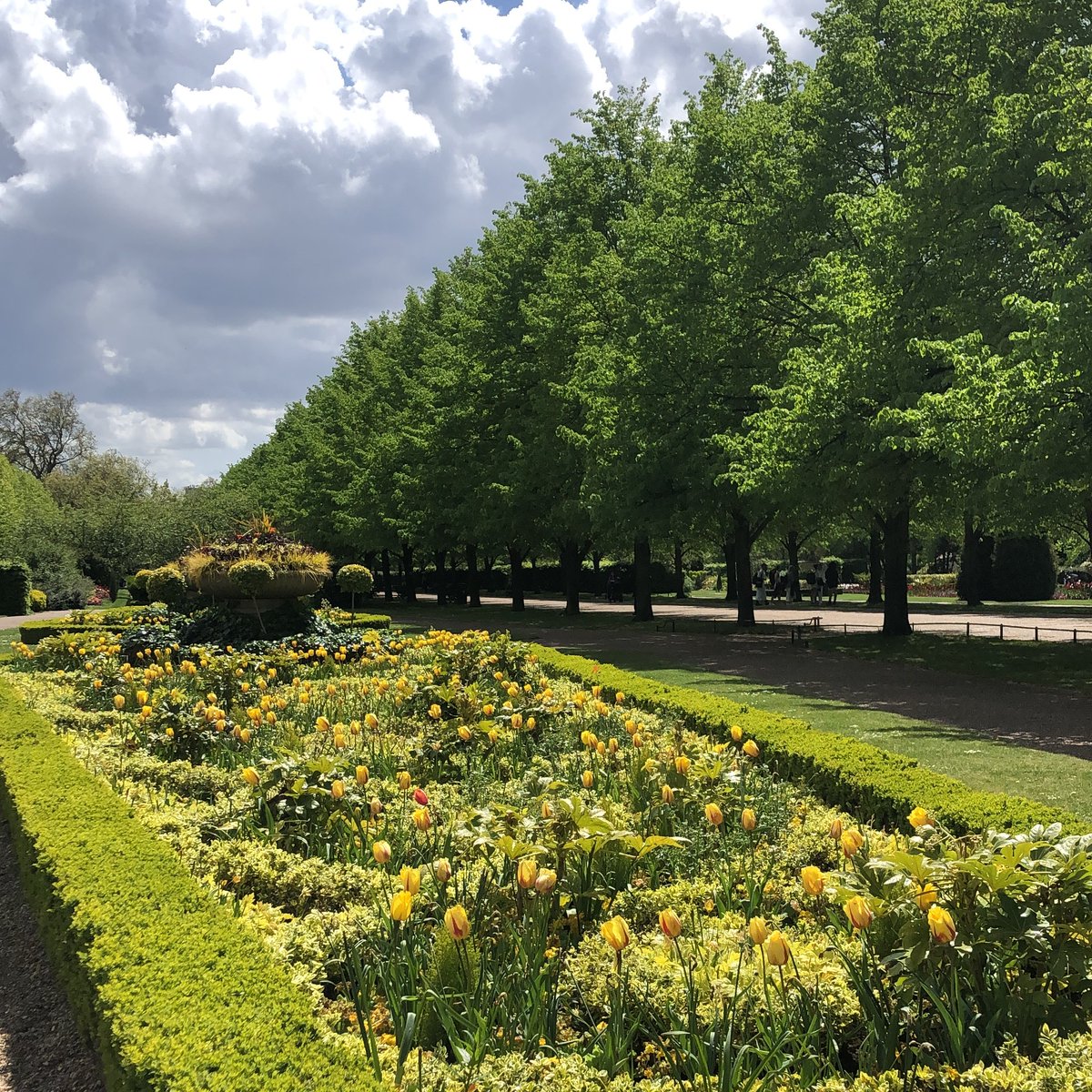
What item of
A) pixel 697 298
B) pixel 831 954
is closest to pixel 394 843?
pixel 831 954

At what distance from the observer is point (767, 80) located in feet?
72.9

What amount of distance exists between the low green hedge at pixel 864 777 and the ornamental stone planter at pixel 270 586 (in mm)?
8743

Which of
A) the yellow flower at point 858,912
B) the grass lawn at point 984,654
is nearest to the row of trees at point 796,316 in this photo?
the grass lawn at point 984,654

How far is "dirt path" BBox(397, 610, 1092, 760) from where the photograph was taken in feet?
33.2

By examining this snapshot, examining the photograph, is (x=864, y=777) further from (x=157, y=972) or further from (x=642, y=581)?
(x=642, y=581)

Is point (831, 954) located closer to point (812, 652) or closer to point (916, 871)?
point (916, 871)

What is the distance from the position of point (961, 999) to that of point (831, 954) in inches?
22.5

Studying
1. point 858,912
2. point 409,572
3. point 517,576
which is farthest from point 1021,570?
point 858,912

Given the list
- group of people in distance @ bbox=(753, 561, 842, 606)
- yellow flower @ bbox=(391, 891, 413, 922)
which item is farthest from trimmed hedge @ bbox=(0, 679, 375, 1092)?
group of people in distance @ bbox=(753, 561, 842, 606)

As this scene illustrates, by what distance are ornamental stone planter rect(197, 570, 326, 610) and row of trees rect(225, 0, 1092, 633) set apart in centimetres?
769

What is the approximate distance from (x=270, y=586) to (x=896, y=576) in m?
13.4

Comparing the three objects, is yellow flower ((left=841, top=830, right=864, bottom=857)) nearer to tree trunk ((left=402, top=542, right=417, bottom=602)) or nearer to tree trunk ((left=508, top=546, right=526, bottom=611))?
tree trunk ((left=508, top=546, right=526, bottom=611))

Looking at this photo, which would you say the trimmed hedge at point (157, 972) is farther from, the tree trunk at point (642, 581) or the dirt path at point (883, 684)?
the tree trunk at point (642, 581)

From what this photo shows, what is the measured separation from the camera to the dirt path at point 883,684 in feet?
33.2
